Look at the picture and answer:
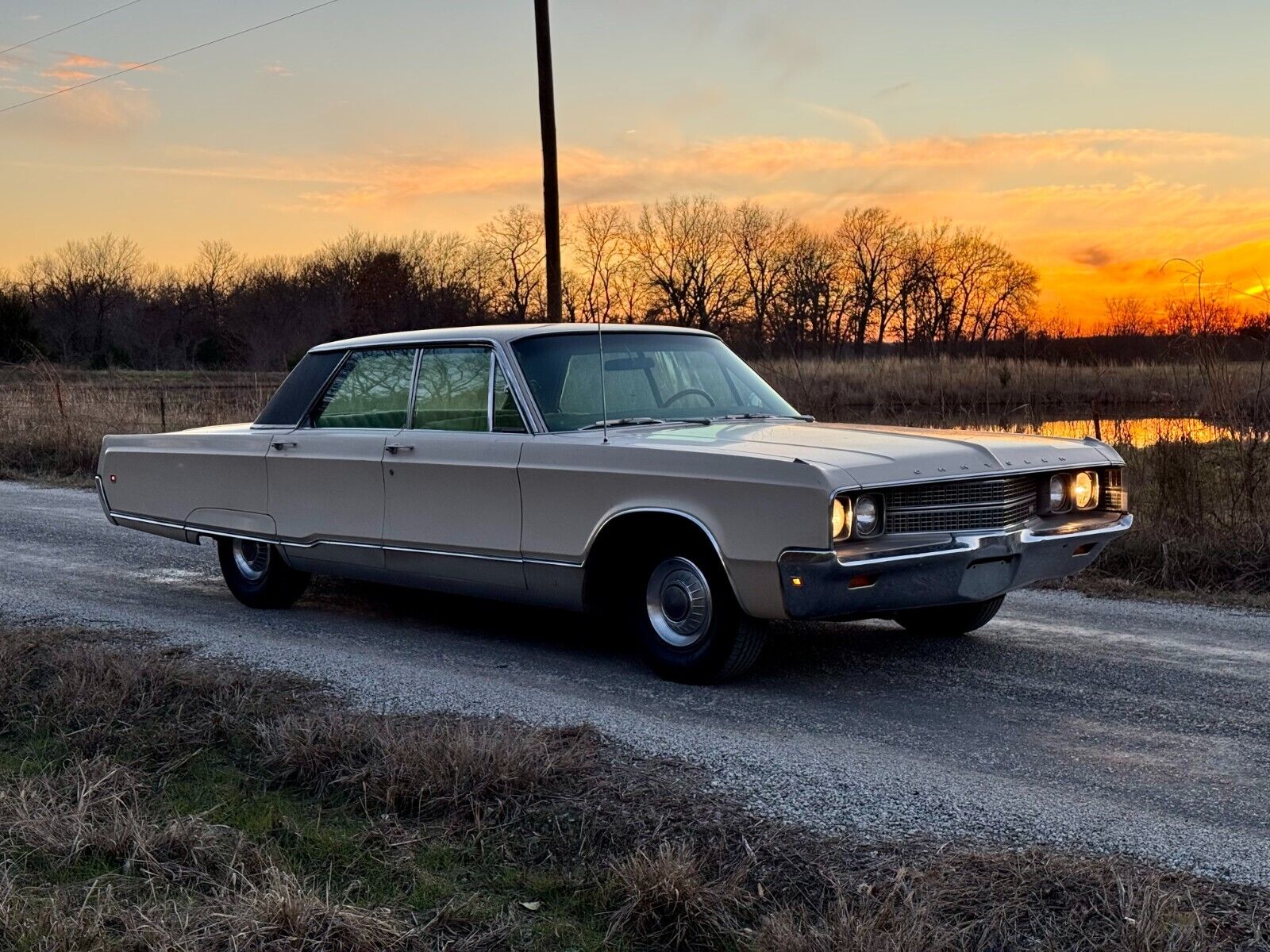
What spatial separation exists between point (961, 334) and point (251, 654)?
29.8ft

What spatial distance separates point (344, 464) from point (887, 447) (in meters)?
2.91

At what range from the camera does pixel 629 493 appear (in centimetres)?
548

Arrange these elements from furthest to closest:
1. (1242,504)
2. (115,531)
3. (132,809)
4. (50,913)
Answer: (115,531), (1242,504), (132,809), (50,913)

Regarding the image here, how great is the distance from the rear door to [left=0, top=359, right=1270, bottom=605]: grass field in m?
4.72

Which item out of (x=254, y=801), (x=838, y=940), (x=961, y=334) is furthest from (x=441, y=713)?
(x=961, y=334)

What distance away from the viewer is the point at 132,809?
3.90 m

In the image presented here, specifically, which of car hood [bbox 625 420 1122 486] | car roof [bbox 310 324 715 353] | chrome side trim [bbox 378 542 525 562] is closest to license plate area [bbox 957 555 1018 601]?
car hood [bbox 625 420 1122 486]

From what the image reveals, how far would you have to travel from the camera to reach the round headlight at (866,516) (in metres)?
5.04

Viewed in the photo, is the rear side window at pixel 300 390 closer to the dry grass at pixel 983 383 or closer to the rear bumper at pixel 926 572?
the rear bumper at pixel 926 572

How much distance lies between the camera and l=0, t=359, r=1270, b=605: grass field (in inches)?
334

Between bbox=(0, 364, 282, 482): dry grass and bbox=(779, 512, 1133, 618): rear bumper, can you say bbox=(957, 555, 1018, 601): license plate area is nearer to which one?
bbox=(779, 512, 1133, 618): rear bumper

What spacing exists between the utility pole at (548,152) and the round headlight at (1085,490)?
13.4 m

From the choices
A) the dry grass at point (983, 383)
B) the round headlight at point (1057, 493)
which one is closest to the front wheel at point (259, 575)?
the round headlight at point (1057, 493)

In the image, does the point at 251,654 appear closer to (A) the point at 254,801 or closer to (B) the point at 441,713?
(B) the point at 441,713
